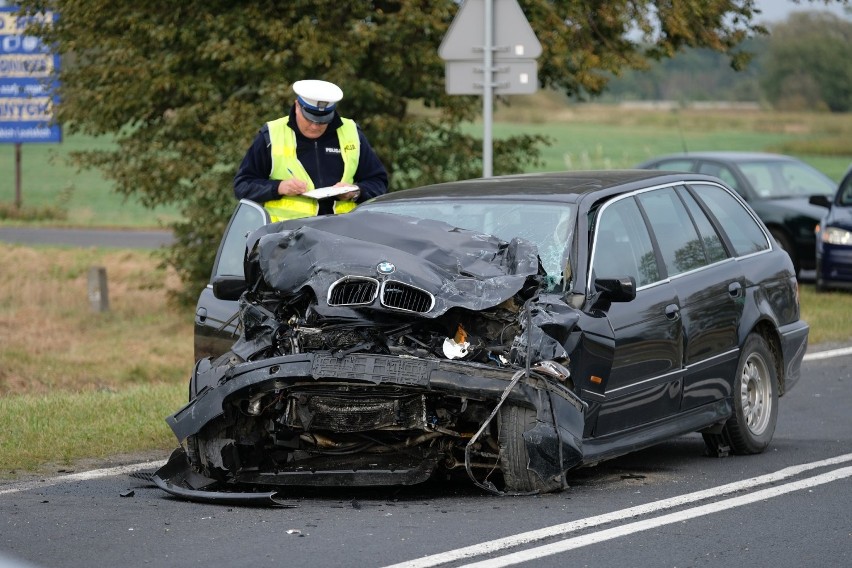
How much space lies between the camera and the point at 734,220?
907cm

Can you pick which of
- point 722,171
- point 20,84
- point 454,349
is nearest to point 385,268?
point 454,349

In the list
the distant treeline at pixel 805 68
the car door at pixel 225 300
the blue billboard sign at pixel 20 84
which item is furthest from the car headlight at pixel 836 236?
the distant treeline at pixel 805 68

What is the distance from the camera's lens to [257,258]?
7.20m

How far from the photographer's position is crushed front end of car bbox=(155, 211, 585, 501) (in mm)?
6613

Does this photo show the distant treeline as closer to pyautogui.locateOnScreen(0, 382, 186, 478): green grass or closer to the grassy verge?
the grassy verge

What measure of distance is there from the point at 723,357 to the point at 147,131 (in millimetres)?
10933

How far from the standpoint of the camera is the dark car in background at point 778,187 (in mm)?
19297

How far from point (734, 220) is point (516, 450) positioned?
301 cm

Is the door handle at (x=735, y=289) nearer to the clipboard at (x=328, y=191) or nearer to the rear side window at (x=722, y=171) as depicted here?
the clipboard at (x=328, y=191)

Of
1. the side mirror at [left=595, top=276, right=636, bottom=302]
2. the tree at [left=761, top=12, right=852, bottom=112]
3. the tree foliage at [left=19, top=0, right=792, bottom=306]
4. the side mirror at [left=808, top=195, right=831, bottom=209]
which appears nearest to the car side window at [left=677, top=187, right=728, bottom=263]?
the side mirror at [left=595, top=276, right=636, bottom=302]

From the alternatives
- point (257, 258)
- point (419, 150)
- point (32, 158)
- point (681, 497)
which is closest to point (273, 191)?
point (257, 258)

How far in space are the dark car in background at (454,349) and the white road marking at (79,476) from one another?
0.66m

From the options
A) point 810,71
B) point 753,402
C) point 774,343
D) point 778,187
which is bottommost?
point 810,71

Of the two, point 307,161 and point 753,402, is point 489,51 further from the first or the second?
point 753,402
